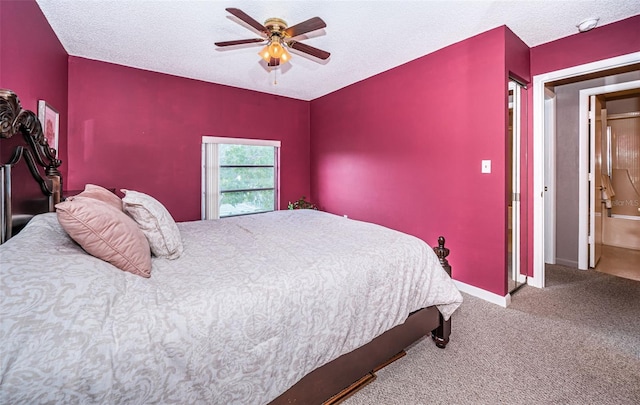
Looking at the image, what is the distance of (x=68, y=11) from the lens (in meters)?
2.27

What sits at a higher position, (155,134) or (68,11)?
(68,11)

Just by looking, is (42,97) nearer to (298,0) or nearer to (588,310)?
(298,0)

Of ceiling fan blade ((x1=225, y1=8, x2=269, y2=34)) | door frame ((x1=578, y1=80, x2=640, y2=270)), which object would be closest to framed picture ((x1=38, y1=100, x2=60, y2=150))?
ceiling fan blade ((x1=225, y1=8, x2=269, y2=34))

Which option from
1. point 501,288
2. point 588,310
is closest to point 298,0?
point 501,288

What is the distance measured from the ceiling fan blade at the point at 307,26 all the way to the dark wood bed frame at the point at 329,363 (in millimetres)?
1676

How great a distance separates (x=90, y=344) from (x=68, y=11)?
282 centimetres

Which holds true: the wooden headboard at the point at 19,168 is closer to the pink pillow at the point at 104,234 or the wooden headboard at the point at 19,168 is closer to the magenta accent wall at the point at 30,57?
the magenta accent wall at the point at 30,57

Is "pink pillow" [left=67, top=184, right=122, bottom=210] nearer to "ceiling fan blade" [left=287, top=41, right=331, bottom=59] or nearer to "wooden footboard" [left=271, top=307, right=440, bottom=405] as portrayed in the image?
"wooden footboard" [left=271, top=307, right=440, bottom=405]

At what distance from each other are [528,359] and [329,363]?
1.40 metres

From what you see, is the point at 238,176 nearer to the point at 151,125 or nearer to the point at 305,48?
the point at 151,125

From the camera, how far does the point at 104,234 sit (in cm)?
116

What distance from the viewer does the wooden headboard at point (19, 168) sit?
1138 millimetres

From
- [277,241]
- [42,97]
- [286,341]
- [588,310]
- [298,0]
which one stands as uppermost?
[298,0]

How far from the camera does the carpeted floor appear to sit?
1540mm
